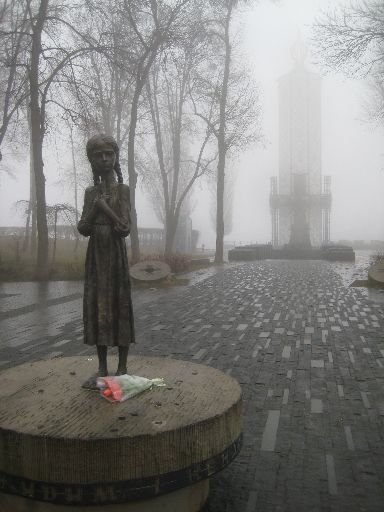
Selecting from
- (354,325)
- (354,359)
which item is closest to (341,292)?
(354,325)

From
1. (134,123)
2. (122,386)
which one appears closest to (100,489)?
(122,386)

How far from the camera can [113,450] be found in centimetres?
256

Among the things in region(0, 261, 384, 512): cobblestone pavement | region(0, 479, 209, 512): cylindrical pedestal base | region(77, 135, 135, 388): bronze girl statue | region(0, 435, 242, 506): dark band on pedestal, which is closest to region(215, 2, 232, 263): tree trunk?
region(0, 261, 384, 512): cobblestone pavement

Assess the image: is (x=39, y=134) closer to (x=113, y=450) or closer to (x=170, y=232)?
(x=170, y=232)

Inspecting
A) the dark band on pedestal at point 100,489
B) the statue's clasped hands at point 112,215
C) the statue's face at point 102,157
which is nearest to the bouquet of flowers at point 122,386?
the dark band on pedestal at point 100,489

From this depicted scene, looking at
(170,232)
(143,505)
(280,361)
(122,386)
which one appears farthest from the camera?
(170,232)

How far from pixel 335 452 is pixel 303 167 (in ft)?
131

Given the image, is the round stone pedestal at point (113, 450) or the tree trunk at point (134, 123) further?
the tree trunk at point (134, 123)

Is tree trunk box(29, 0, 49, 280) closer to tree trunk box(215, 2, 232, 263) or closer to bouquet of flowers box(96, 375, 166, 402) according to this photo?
tree trunk box(215, 2, 232, 263)

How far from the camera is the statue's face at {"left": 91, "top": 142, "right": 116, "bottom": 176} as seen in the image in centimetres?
330

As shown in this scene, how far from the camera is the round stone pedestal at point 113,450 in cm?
254

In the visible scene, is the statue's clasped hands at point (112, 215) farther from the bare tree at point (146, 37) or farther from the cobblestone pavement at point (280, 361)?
the bare tree at point (146, 37)

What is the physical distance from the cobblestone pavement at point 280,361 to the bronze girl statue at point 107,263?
3.74 ft

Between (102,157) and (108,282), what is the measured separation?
779mm
